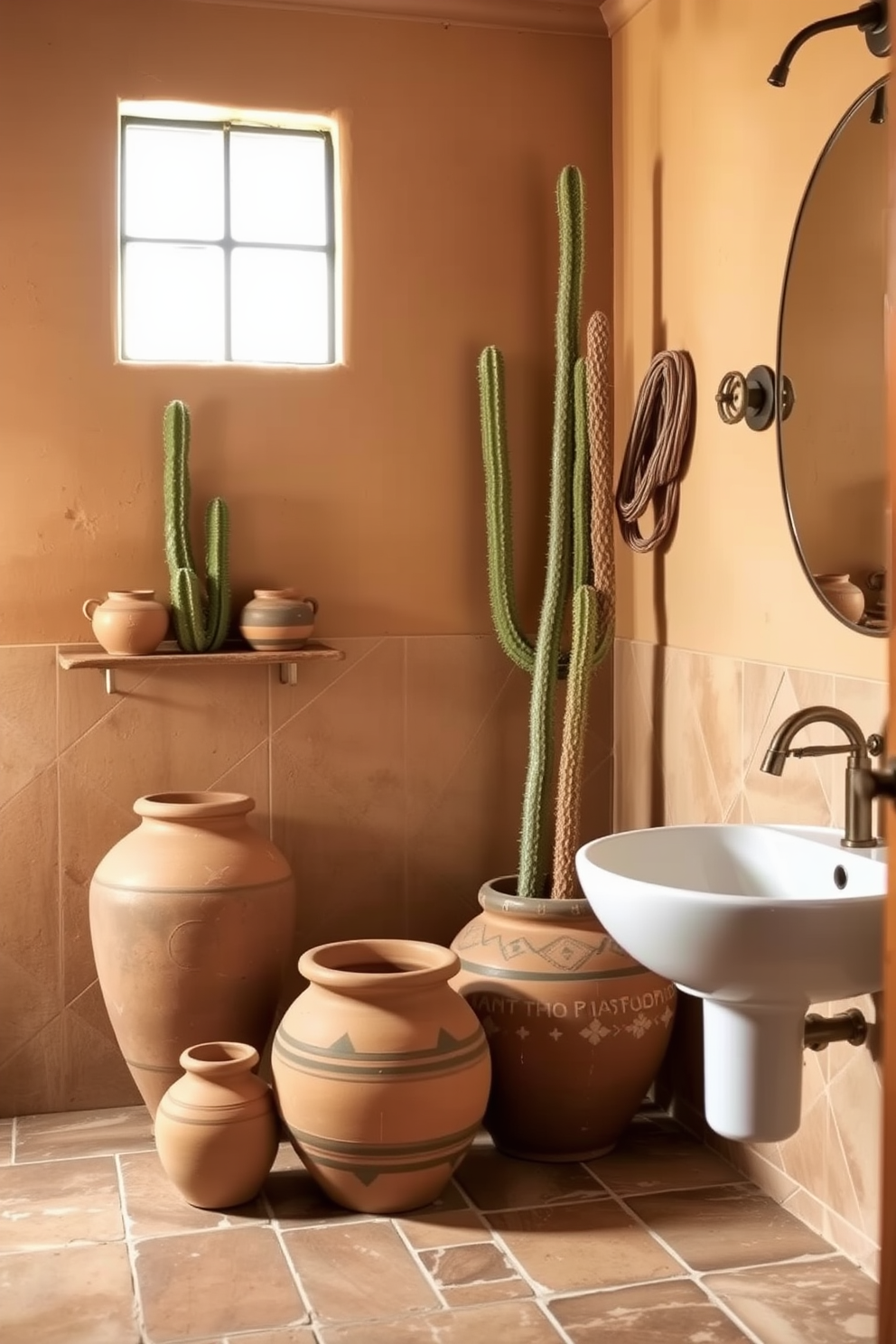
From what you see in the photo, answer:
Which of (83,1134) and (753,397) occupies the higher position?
(753,397)

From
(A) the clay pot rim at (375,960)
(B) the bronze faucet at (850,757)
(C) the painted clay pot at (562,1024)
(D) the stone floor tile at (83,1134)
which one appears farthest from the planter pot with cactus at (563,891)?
(B) the bronze faucet at (850,757)

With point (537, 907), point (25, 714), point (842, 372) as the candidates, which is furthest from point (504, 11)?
point (537, 907)

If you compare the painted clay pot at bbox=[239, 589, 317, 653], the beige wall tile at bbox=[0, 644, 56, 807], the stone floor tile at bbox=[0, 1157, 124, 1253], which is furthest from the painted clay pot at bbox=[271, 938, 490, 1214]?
the beige wall tile at bbox=[0, 644, 56, 807]

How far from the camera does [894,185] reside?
4.07 feet

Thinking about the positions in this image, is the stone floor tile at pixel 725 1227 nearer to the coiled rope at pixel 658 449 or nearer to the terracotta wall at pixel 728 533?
the terracotta wall at pixel 728 533

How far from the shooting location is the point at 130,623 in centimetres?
305

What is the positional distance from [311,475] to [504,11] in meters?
1.13

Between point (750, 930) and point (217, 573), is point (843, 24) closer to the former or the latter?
point (750, 930)

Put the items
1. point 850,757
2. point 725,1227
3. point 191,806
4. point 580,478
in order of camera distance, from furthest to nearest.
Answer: point 580,478, point 191,806, point 725,1227, point 850,757

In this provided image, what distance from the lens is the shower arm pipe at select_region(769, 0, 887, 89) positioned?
208cm

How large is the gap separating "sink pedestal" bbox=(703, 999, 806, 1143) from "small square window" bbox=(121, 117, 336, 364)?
1.83m

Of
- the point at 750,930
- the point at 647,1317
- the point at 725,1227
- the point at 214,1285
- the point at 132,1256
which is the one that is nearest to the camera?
the point at 750,930

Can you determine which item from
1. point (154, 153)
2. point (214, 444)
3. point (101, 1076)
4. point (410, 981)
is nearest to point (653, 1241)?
point (410, 981)

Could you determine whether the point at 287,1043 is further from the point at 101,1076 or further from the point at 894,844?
the point at 894,844
